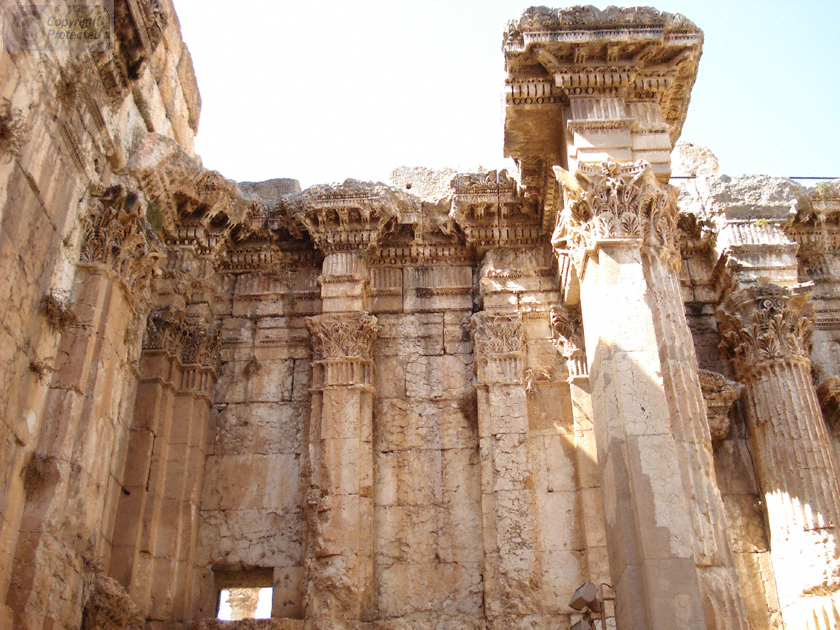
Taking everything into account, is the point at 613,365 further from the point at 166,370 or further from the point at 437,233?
the point at 166,370

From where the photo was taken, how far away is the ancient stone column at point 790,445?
8.20 meters

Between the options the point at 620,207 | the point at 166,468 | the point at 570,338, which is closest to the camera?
the point at 620,207

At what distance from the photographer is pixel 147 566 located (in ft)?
27.0

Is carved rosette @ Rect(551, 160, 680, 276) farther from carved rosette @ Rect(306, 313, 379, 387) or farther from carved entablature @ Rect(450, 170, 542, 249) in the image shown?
carved rosette @ Rect(306, 313, 379, 387)

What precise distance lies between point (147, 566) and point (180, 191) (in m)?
4.37

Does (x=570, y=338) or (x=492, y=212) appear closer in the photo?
(x=570, y=338)

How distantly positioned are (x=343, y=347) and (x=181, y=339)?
1962 millimetres

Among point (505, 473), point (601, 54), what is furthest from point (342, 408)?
point (601, 54)

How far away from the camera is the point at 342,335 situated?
9562 millimetres

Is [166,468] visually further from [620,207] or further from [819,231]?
[819,231]

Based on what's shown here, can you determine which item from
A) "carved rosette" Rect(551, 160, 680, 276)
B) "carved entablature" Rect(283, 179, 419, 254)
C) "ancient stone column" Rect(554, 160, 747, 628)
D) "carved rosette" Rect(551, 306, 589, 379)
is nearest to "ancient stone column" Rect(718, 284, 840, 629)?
"carved rosette" Rect(551, 306, 589, 379)

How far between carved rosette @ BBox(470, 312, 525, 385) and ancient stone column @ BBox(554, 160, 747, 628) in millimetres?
1649

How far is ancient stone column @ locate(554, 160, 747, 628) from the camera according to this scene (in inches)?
239

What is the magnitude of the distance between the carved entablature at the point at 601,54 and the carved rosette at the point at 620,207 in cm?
117
